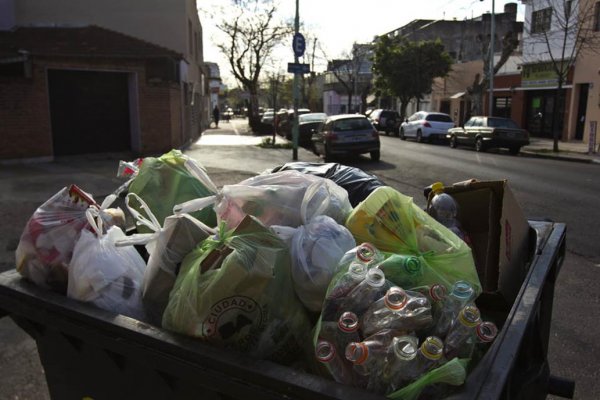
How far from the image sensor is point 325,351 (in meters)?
1.45

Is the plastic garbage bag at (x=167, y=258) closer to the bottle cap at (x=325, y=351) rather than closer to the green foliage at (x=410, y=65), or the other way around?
the bottle cap at (x=325, y=351)

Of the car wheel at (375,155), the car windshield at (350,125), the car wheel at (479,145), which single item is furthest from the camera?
the car wheel at (479,145)

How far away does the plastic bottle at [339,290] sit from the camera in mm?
1585

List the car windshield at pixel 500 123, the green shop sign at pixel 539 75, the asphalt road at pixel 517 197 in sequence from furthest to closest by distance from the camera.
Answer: the green shop sign at pixel 539 75 < the car windshield at pixel 500 123 < the asphalt road at pixel 517 197

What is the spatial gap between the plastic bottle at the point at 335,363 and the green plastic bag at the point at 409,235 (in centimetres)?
53

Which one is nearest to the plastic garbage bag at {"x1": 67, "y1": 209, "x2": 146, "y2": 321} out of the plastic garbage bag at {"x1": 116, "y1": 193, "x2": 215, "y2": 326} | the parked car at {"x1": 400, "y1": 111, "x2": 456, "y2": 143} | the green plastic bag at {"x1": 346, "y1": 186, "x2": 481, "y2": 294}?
the plastic garbage bag at {"x1": 116, "y1": 193, "x2": 215, "y2": 326}

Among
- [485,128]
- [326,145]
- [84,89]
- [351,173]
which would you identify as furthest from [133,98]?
[351,173]

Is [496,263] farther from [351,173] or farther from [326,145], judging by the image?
[326,145]

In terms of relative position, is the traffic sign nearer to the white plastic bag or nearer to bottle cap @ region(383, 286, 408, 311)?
the white plastic bag

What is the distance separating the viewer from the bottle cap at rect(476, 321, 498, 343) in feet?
4.80

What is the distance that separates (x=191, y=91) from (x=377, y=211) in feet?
77.2

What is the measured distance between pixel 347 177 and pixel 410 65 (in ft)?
113

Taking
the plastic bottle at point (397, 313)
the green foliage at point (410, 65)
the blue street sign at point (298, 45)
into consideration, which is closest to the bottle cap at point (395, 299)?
the plastic bottle at point (397, 313)

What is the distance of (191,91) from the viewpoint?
24422mm
